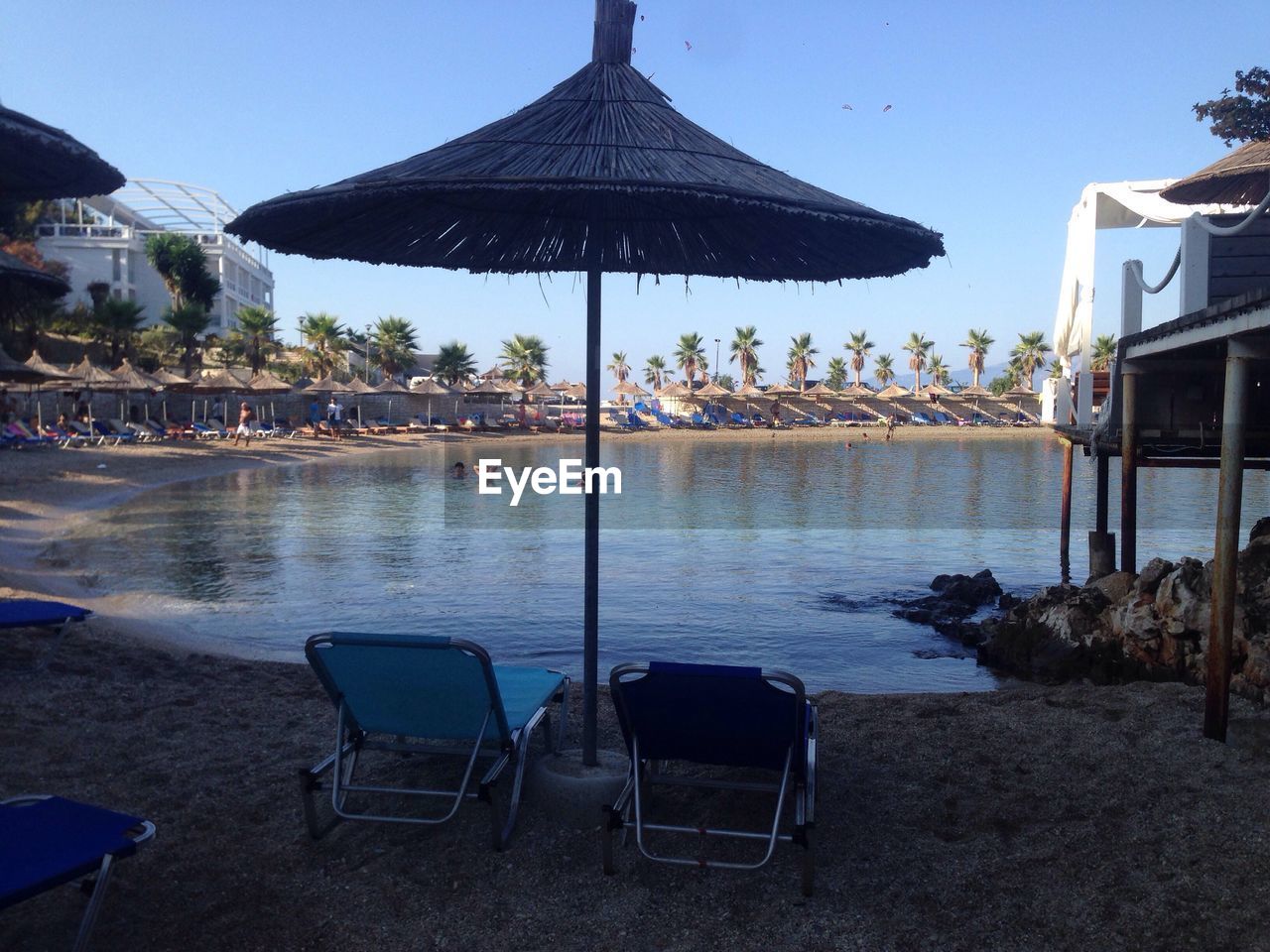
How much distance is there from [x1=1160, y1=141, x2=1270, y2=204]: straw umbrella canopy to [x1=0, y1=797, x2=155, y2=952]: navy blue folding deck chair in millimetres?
11831

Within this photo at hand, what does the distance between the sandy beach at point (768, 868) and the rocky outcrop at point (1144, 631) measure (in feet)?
4.38

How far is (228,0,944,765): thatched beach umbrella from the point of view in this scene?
301 cm

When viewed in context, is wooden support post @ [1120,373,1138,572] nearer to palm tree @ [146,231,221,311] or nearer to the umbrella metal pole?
the umbrella metal pole

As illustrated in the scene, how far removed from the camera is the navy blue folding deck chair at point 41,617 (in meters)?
5.33

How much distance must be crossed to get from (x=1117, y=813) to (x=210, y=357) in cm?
5535

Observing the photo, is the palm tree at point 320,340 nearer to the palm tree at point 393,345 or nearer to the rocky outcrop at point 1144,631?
the palm tree at point 393,345

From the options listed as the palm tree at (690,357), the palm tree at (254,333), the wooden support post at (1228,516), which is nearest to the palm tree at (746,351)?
the palm tree at (690,357)

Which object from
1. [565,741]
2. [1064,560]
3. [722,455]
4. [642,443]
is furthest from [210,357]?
[565,741]

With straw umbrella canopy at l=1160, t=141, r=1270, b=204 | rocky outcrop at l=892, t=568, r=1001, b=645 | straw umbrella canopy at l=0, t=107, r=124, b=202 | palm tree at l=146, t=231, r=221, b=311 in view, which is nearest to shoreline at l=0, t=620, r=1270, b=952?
straw umbrella canopy at l=0, t=107, r=124, b=202

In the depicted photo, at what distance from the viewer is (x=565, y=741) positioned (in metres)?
4.54

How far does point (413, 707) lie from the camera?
3330mm

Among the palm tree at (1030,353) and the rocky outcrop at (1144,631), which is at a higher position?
the palm tree at (1030,353)

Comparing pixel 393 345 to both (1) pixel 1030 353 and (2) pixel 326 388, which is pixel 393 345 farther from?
(1) pixel 1030 353

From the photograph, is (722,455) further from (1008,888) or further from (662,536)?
(1008,888)
